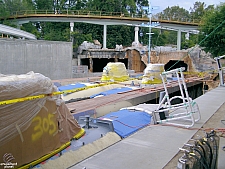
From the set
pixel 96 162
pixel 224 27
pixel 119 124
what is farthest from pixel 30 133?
pixel 224 27

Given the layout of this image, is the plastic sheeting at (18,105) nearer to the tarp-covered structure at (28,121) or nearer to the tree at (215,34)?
the tarp-covered structure at (28,121)

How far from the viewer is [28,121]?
14.4 ft

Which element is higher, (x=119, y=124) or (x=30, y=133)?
(x=30, y=133)

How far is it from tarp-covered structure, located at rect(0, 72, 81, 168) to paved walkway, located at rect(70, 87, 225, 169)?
718 millimetres

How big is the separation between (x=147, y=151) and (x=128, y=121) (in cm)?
234

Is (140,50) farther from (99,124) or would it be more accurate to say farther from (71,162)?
(71,162)

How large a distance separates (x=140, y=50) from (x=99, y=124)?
95.1ft

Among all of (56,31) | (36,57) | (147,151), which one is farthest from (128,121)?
(56,31)

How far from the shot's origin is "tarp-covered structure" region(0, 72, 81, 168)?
4.00 m

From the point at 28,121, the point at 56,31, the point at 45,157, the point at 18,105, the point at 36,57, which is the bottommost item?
the point at 45,157

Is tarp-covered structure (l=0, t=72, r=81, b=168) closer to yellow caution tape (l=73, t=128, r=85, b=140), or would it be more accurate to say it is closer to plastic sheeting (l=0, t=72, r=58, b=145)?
plastic sheeting (l=0, t=72, r=58, b=145)

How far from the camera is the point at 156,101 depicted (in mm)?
Result: 14555

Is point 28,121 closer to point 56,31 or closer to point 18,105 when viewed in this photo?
point 18,105

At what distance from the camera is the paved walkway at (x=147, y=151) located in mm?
4680
